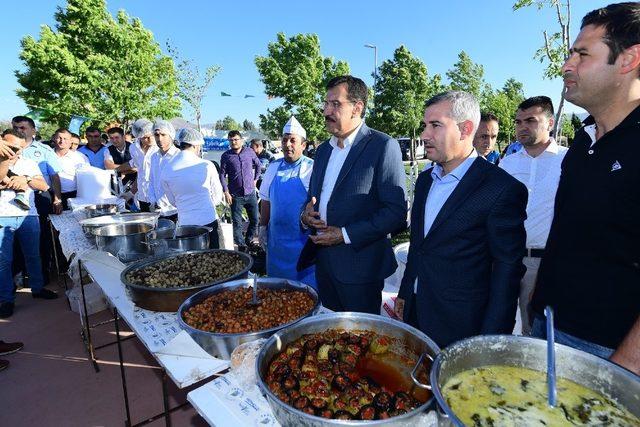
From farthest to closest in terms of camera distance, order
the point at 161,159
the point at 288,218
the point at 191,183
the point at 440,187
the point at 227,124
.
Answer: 1. the point at 227,124
2. the point at 161,159
3. the point at 191,183
4. the point at 288,218
5. the point at 440,187

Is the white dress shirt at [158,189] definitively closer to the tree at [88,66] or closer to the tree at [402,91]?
the tree at [88,66]

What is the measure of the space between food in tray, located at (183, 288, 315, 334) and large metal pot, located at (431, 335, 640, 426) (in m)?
0.80

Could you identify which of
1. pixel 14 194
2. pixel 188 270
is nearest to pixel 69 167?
pixel 14 194

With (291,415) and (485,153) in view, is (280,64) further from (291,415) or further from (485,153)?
(291,415)

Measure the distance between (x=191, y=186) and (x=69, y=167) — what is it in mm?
3468

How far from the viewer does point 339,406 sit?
1069 millimetres

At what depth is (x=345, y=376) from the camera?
47.8 inches

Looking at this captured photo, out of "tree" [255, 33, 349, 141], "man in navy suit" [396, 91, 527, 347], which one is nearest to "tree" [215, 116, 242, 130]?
"tree" [255, 33, 349, 141]

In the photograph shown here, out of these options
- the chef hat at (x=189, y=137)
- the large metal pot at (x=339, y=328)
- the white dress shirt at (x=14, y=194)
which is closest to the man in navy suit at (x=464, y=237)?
the large metal pot at (x=339, y=328)

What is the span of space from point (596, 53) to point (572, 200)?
0.57 meters

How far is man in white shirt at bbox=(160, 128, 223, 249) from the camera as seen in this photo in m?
3.74

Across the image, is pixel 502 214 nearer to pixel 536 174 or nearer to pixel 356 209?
pixel 356 209

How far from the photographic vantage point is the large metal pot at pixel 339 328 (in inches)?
37.3

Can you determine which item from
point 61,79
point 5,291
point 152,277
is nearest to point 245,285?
point 152,277
